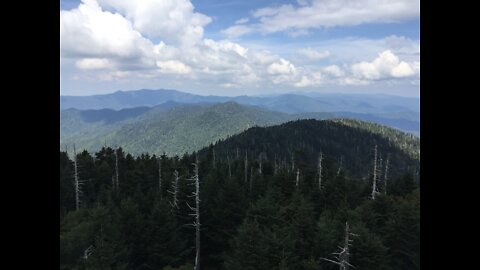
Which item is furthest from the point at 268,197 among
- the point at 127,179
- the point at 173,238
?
the point at 127,179
